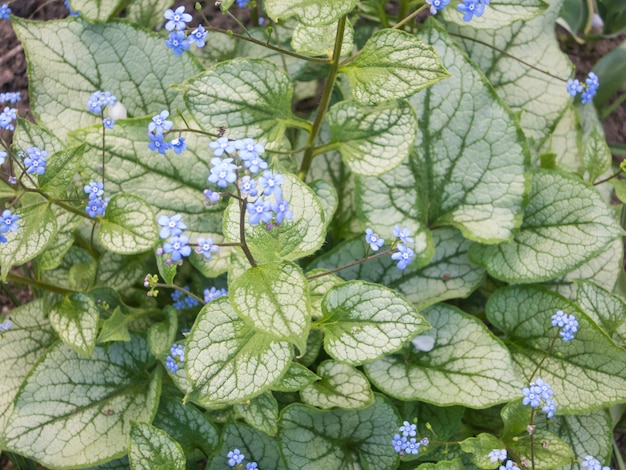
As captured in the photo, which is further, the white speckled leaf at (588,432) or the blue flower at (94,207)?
the white speckled leaf at (588,432)

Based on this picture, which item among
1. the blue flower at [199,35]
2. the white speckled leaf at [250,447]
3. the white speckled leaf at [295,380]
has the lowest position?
the white speckled leaf at [250,447]

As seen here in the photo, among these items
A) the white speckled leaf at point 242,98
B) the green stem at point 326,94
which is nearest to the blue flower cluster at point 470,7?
the green stem at point 326,94

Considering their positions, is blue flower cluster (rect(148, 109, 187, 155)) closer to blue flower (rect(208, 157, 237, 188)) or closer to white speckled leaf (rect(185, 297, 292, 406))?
blue flower (rect(208, 157, 237, 188))

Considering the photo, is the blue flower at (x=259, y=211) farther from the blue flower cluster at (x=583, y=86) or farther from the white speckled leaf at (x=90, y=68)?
the blue flower cluster at (x=583, y=86)

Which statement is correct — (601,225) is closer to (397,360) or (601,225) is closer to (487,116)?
(487,116)

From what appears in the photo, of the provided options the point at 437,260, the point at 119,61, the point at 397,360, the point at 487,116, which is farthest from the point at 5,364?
the point at 487,116

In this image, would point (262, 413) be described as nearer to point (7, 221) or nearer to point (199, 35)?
point (7, 221)
